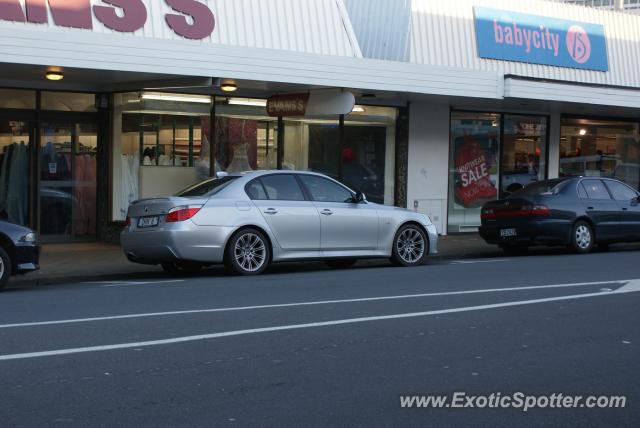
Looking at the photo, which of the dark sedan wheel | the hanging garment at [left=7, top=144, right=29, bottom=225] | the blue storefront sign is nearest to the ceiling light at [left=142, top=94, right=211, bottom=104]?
the hanging garment at [left=7, top=144, right=29, bottom=225]

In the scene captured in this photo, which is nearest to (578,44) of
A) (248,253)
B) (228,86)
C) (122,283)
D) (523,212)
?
(523,212)

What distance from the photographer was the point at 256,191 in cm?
1338

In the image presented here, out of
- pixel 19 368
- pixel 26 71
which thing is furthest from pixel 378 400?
pixel 26 71

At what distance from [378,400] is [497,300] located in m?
4.71

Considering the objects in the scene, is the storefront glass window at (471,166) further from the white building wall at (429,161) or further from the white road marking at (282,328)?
the white road marking at (282,328)

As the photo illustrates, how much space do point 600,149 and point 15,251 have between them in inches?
681

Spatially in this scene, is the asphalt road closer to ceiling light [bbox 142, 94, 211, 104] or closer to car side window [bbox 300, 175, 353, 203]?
car side window [bbox 300, 175, 353, 203]

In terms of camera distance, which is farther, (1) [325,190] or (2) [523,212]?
(2) [523,212]

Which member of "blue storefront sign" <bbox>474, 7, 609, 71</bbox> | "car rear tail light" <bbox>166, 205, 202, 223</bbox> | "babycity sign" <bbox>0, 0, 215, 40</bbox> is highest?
"blue storefront sign" <bbox>474, 7, 609, 71</bbox>

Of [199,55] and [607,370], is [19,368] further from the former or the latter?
[199,55]

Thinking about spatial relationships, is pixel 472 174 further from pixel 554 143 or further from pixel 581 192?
pixel 581 192

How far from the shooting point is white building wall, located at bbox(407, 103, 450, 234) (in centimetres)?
2100

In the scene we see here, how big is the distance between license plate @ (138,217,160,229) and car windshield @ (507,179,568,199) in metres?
7.52

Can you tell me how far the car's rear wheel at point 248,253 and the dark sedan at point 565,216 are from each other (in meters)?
5.79
